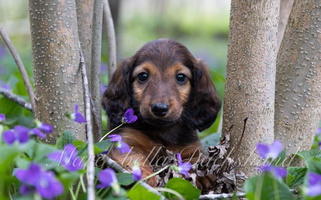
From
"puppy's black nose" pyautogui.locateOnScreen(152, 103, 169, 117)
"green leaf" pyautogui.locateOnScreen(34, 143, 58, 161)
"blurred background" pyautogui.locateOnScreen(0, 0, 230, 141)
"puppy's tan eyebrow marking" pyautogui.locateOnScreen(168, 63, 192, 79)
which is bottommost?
"blurred background" pyautogui.locateOnScreen(0, 0, 230, 141)

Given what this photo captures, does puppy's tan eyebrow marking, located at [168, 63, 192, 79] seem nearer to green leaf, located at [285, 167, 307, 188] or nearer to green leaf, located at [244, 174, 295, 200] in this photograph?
green leaf, located at [285, 167, 307, 188]

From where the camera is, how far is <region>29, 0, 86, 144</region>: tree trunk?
2613 mm

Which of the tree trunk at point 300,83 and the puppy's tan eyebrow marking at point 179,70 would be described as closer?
the tree trunk at point 300,83

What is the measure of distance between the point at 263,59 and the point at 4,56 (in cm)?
777

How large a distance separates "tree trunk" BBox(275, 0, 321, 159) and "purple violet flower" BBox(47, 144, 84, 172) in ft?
4.52

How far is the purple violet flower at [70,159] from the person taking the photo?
6.66ft

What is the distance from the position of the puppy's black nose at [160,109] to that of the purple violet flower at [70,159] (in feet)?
2.76

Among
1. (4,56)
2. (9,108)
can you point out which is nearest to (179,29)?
(4,56)

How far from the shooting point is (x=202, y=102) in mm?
3611

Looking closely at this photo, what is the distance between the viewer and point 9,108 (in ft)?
12.1

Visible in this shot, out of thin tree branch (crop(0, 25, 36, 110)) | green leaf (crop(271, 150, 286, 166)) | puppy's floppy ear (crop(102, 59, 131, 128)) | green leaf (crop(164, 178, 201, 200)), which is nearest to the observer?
green leaf (crop(164, 178, 201, 200))

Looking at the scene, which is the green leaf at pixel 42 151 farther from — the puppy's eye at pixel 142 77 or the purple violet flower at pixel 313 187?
the puppy's eye at pixel 142 77

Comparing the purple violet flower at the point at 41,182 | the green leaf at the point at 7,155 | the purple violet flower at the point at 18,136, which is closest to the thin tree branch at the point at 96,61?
the purple violet flower at the point at 18,136

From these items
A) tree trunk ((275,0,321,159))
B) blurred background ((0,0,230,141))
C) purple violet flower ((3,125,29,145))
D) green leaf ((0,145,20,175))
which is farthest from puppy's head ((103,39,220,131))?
blurred background ((0,0,230,141))
